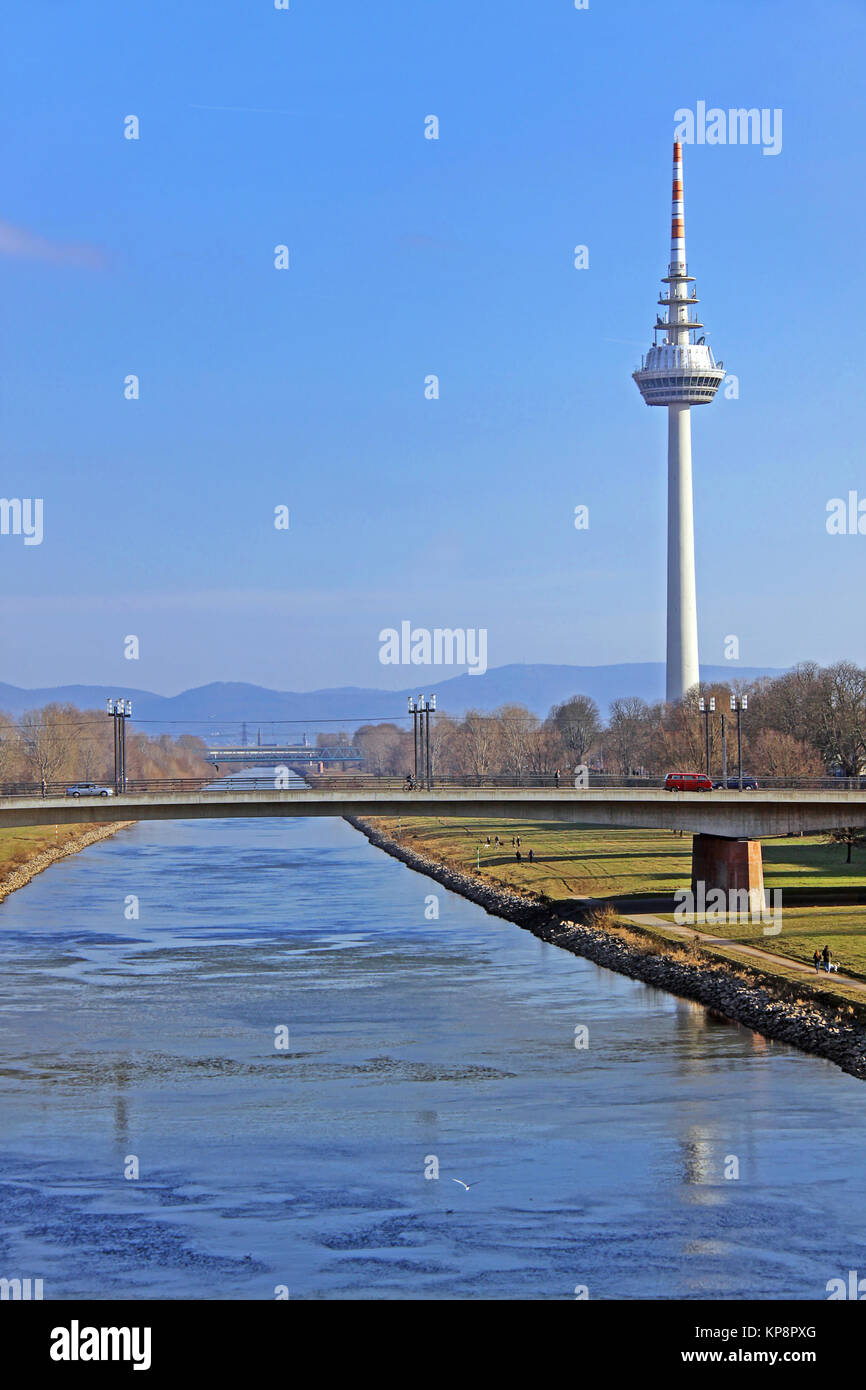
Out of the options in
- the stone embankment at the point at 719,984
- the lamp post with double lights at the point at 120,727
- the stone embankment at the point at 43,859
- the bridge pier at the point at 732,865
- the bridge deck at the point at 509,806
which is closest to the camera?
the stone embankment at the point at 719,984

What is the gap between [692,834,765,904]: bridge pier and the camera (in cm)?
8088

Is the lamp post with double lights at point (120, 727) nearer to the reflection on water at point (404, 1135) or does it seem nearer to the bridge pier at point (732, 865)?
the reflection on water at point (404, 1135)

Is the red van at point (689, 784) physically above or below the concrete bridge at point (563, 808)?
above

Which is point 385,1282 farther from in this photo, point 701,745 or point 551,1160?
point 701,745

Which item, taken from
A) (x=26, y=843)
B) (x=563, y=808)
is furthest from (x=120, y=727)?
(x=26, y=843)

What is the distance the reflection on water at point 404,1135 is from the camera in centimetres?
3212

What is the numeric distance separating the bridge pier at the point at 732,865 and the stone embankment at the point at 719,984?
6703mm

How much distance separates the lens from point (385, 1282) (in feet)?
102

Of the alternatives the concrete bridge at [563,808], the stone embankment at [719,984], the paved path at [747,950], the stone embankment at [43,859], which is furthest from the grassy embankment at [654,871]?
the stone embankment at [43,859]

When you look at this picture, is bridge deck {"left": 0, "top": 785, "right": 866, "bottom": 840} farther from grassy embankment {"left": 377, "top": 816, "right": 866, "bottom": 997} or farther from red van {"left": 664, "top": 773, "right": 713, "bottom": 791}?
red van {"left": 664, "top": 773, "right": 713, "bottom": 791}

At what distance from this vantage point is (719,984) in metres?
60.1

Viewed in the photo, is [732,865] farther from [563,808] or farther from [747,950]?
[747,950]

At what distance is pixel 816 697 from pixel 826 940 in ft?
275

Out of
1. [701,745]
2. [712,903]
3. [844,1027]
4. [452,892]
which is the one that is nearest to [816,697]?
[701,745]
